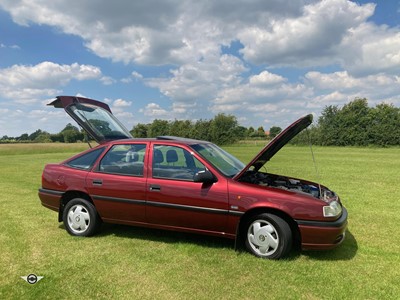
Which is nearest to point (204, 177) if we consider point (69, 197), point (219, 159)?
point (219, 159)

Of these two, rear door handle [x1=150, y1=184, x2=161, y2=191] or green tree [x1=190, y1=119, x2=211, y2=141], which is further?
green tree [x1=190, y1=119, x2=211, y2=141]

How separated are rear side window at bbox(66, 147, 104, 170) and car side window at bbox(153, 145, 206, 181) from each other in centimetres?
107

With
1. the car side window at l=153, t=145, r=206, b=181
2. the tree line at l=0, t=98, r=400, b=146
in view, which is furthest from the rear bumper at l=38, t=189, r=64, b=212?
the tree line at l=0, t=98, r=400, b=146

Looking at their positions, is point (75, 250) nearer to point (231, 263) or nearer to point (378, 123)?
point (231, 263)

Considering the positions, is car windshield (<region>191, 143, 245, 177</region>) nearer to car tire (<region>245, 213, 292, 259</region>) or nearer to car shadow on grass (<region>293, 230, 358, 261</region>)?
car tire (<region>245, 213, 292, 259</region>)

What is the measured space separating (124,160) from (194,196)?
1357 mm

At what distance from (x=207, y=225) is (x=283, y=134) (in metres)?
1.63

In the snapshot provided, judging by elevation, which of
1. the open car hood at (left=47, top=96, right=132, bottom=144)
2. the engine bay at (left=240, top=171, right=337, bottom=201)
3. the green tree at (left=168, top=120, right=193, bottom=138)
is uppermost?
the green tree at (left=168, top=120, right=193, bottom=138)

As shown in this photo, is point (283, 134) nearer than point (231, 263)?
No

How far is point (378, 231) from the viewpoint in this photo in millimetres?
5785

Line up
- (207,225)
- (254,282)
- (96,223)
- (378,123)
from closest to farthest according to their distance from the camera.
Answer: (254,282), (207,225), (96,223), (378,123)

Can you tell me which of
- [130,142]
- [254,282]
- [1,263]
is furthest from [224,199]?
[1,263]

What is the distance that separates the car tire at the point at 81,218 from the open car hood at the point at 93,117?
1793mm

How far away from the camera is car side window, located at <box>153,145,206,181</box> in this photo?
4.74 metres
